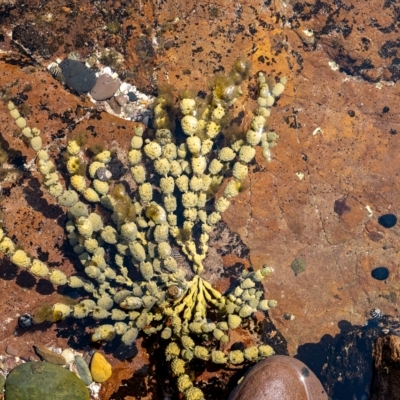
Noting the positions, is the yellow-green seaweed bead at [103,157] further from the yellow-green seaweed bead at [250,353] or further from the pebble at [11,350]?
the yellow-green seaweed bead at [250,353]

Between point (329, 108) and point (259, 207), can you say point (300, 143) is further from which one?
point (259, 207)

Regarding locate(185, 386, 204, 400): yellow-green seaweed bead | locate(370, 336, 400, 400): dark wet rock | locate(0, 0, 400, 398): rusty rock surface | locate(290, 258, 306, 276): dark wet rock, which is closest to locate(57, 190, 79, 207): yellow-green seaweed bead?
locate(0, 0, 400, 398): rusty rock surface

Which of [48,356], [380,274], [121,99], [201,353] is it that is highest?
[121,99]

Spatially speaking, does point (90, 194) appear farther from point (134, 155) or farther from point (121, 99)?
point (121, 99)

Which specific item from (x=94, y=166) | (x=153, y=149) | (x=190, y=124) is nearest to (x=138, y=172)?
(x=153, y=149)

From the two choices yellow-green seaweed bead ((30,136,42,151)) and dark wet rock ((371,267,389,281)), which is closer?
yellow-green seaweed bead ((30,136,42,151))

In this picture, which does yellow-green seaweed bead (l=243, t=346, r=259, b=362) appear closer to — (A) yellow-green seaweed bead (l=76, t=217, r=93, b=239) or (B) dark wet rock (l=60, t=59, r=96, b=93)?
(A) yellow-green seaweed bead (l=76, t=217, r=93, b=239)

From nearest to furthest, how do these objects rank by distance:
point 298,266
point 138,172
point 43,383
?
point 138,172
point 43,383
point 298,266

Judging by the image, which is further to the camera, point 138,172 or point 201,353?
point 138,172
